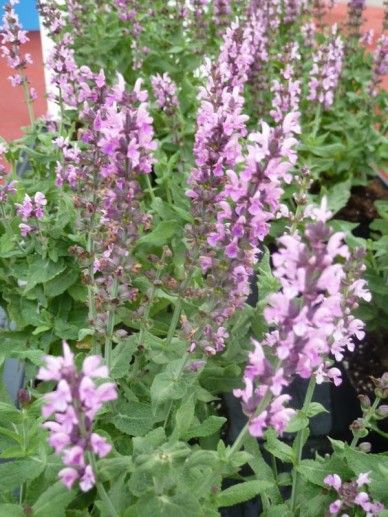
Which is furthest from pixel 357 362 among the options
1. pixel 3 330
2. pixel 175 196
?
pixel 3 330

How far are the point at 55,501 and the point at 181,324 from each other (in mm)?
807

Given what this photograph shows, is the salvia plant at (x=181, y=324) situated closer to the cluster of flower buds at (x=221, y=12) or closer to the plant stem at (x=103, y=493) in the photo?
the plant stem at (x=103, y=493)

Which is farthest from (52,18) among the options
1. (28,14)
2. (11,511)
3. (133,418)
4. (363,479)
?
(28,14)

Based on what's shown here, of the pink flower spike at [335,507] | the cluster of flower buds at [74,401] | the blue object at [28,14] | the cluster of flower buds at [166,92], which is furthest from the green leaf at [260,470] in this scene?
the blue object at [28,14]

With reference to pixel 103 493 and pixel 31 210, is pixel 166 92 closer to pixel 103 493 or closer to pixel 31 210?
pixel 31 210

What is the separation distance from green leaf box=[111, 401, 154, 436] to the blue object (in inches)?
245

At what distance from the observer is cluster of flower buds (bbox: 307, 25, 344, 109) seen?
12.0ft

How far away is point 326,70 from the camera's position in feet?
12.1

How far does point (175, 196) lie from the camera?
2.66 meters

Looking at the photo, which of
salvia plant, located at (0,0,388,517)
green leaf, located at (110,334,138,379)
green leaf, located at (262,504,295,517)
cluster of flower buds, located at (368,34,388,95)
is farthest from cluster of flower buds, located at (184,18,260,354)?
cluster of flower buds, located at (368,34,388,95)

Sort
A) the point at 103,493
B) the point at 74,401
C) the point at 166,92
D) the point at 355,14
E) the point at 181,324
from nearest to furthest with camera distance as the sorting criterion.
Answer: the point at 74,401
the point at 103,493
the point at 181,324
the point at 166,92
the point at 355,14

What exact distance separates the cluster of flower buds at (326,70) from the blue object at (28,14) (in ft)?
14.3

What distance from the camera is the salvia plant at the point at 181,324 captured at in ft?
3.71

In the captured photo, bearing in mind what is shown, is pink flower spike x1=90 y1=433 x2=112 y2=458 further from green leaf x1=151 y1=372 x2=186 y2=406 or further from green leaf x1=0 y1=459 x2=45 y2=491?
green leaf x1=151 y1=372 x2=186 y2=406
